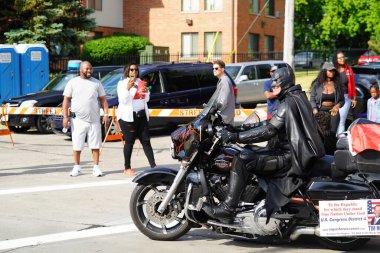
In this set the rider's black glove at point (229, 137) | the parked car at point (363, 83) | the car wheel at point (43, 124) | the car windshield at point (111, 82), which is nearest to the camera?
the rider's black glove at point (229, 137)

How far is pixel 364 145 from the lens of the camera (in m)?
6.52

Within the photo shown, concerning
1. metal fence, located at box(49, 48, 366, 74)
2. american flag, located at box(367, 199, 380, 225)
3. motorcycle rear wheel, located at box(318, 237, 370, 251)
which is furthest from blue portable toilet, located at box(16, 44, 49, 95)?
american flag, located at box(367, 199, 380, 225)

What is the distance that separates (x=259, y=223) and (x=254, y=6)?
116 feet

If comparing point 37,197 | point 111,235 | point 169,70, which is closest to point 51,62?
point 169,70

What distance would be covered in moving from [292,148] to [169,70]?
1112 cm

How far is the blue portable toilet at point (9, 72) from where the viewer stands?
22.0m

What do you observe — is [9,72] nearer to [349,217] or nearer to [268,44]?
[349,217]

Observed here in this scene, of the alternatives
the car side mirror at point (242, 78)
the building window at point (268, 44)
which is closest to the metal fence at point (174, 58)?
the building window at point (268, 44)

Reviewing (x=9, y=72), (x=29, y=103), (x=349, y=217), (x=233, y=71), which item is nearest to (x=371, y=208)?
(x=349, y=217)

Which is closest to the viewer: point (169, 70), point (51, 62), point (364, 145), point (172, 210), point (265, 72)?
point (364, 145)

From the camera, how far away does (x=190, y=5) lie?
40.0m

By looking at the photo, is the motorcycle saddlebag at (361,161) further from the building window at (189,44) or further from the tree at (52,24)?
the building window at (189,44)

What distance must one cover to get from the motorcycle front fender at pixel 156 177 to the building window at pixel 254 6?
33.9m

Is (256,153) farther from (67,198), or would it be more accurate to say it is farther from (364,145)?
(67,198)
